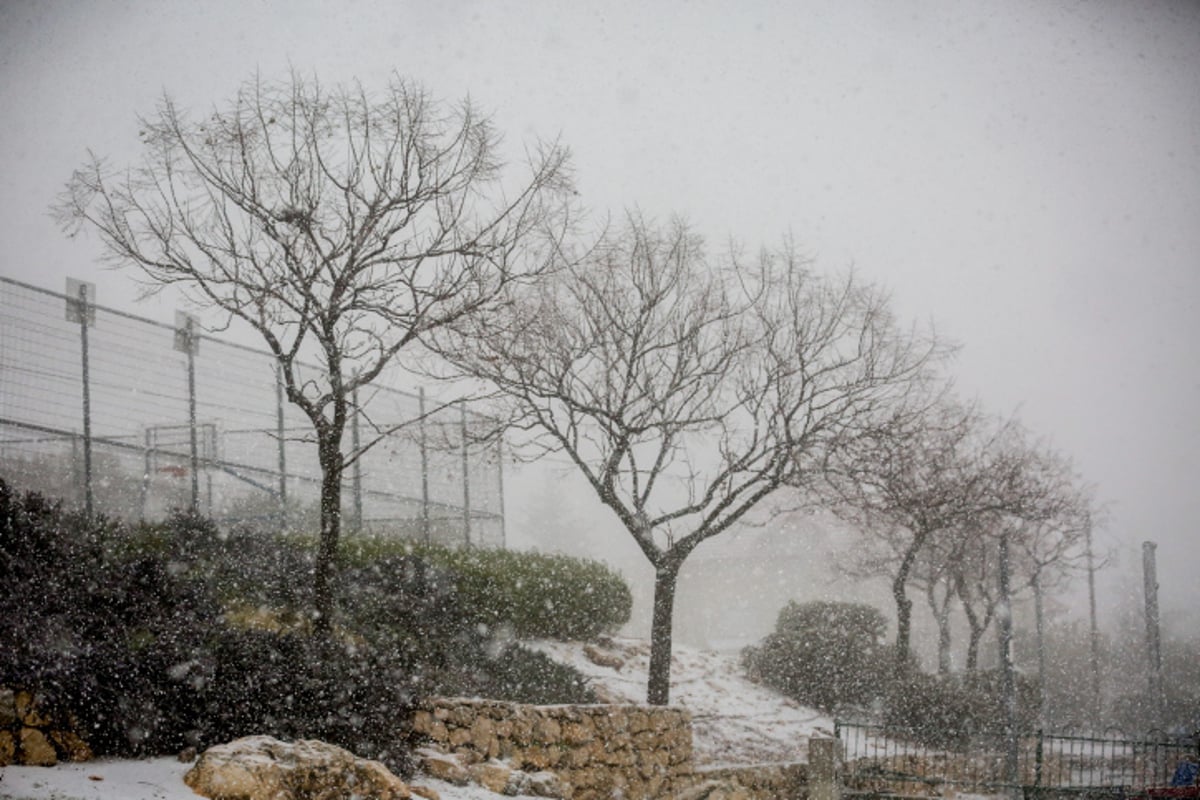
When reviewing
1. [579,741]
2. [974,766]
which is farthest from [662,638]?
[974,766]

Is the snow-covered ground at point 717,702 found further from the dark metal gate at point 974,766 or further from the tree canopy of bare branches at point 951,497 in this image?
the tree canopy of bare branches at point 951,497

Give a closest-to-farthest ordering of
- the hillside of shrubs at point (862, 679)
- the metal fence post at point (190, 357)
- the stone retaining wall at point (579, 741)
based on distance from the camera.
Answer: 1. the stone retaining wall at point (579, 741)
2. the metal fence post at point (190, 357)
3. the hillside of shrubs at point (862, 679)

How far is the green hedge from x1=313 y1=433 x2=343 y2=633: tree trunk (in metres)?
2.36

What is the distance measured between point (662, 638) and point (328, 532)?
16.7 ft

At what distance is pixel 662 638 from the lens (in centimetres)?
1247

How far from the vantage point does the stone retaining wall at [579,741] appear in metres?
8.57

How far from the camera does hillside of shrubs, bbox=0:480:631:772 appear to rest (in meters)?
6.21

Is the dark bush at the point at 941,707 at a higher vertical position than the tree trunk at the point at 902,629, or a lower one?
lower

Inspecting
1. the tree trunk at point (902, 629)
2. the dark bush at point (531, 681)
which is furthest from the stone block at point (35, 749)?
the tree trunk at point (902, 629)

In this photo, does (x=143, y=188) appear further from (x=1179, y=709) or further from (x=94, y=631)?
(x=1179, y=709)

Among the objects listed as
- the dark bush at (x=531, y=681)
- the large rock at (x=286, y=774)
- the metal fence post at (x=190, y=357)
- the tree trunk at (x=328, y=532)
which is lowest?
the dark bush at (x=531, y=681)

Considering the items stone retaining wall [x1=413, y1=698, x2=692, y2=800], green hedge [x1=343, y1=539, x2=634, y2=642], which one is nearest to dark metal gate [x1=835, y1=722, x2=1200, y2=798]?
stone retaining wall [x1=413, y1=698, x2=692, y2=800]

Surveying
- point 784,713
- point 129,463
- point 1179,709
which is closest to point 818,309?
point 784,713

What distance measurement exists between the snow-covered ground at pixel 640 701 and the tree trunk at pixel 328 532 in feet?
6.00
